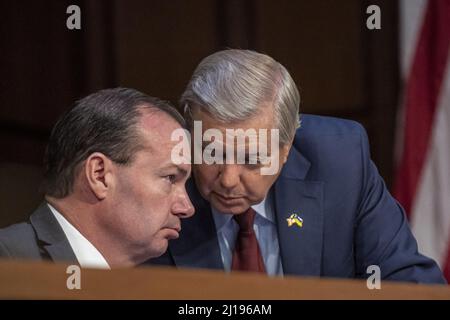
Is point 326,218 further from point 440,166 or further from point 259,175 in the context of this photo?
point 440,166

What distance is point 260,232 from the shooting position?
2199mm

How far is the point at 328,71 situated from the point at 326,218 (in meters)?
0.44

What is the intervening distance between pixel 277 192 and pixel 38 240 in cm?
63

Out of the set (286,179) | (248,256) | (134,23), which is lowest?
(248,256)

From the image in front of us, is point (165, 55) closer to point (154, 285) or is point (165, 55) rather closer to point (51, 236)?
point (51, 236)

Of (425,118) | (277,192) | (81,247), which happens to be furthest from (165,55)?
(425,118)

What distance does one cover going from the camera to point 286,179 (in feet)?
7.27

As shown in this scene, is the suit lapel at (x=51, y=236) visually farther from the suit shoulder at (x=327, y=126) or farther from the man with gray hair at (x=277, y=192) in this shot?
the suit shoulder at (x=327, y=126)

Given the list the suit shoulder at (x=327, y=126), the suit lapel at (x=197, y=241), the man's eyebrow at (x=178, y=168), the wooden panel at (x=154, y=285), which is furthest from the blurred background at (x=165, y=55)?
the wooden panel at (x=154, y=285)

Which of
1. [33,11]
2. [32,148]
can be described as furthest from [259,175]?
[33,11]

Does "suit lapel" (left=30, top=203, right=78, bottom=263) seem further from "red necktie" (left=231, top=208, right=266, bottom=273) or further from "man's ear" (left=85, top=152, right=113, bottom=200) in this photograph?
"red necktie" (left=231, top=208, right=266, bottom=273)

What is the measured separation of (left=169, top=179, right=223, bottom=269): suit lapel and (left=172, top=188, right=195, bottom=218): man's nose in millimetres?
18

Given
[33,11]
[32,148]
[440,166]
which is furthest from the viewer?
[440,166]

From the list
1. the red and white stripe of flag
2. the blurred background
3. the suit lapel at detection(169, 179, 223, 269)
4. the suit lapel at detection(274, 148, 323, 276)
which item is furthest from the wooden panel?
the red and white stripe of flag
